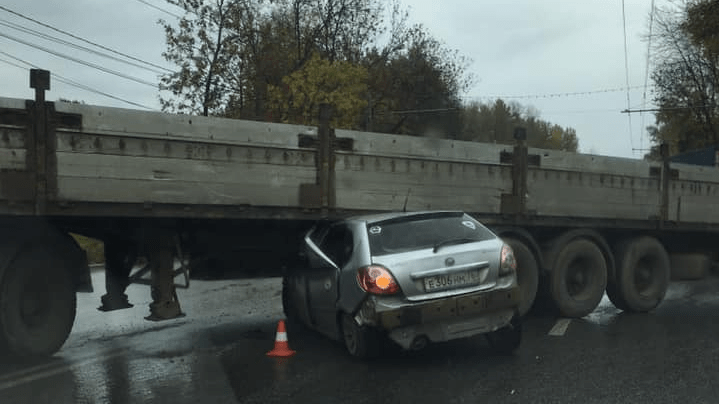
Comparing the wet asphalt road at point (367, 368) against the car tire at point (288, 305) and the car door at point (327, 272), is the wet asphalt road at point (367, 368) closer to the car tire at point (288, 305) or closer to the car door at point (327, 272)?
the car tire at point (288, 305)

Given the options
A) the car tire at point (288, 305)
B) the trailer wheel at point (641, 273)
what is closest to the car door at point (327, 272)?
the car tire at point (288, 305)

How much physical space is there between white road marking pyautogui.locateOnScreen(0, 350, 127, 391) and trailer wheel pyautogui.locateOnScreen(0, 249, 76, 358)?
0.29 metres

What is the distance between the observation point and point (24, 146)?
598cm

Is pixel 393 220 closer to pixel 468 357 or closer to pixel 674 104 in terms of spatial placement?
pixel 468 357

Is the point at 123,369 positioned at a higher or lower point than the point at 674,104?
lower

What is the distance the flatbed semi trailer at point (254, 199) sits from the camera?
20.4 feet

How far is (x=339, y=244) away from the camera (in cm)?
669

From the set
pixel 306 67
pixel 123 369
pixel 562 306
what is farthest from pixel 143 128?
pixel 306 67

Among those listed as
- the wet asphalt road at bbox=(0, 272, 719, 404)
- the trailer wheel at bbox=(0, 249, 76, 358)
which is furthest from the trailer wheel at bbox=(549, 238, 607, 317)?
the trailer wheel at bbox=(0, 249, 76, 358)

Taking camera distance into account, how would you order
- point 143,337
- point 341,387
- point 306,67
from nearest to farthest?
point 341,387
point 143,337
point 306,67

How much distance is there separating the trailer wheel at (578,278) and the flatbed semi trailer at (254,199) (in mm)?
19

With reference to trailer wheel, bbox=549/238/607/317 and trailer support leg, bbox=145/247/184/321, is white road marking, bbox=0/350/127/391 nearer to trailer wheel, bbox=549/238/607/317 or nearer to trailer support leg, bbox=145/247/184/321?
trailer support leg, bbox=145/247/184/321

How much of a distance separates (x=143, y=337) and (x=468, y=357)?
3.81 meters

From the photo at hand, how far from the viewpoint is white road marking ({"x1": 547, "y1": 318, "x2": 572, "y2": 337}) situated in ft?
25.7
